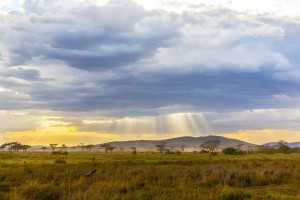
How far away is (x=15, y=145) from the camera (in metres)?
180

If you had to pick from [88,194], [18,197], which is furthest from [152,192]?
[18,197]

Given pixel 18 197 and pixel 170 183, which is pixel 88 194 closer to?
pixel 18 197

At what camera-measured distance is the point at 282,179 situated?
1037 inches

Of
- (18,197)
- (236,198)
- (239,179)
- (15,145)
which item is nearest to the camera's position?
(18,197)

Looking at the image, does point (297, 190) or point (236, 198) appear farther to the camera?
point (297, 190)

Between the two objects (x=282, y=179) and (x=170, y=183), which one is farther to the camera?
(x=282, y=179)

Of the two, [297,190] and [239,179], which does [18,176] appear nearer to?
[239,179]

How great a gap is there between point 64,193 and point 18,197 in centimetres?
237

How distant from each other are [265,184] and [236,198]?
27.2 feet

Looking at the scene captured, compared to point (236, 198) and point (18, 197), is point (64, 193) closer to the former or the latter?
point (18, 197)

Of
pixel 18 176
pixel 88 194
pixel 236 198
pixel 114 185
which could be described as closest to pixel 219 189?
pixel 236 198

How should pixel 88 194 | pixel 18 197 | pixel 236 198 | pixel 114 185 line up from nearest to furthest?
pixel 18 197
pixel 88 194
pixel 236 198
pixel 114 185

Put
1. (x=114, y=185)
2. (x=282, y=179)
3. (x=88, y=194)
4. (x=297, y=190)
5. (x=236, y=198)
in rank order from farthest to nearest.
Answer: (x=282, y=179) → (x=297, y=190) → (x=114, y=185) → (x=236, y=198) → (x=88, y=194)

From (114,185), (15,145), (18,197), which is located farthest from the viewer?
(15,145)
